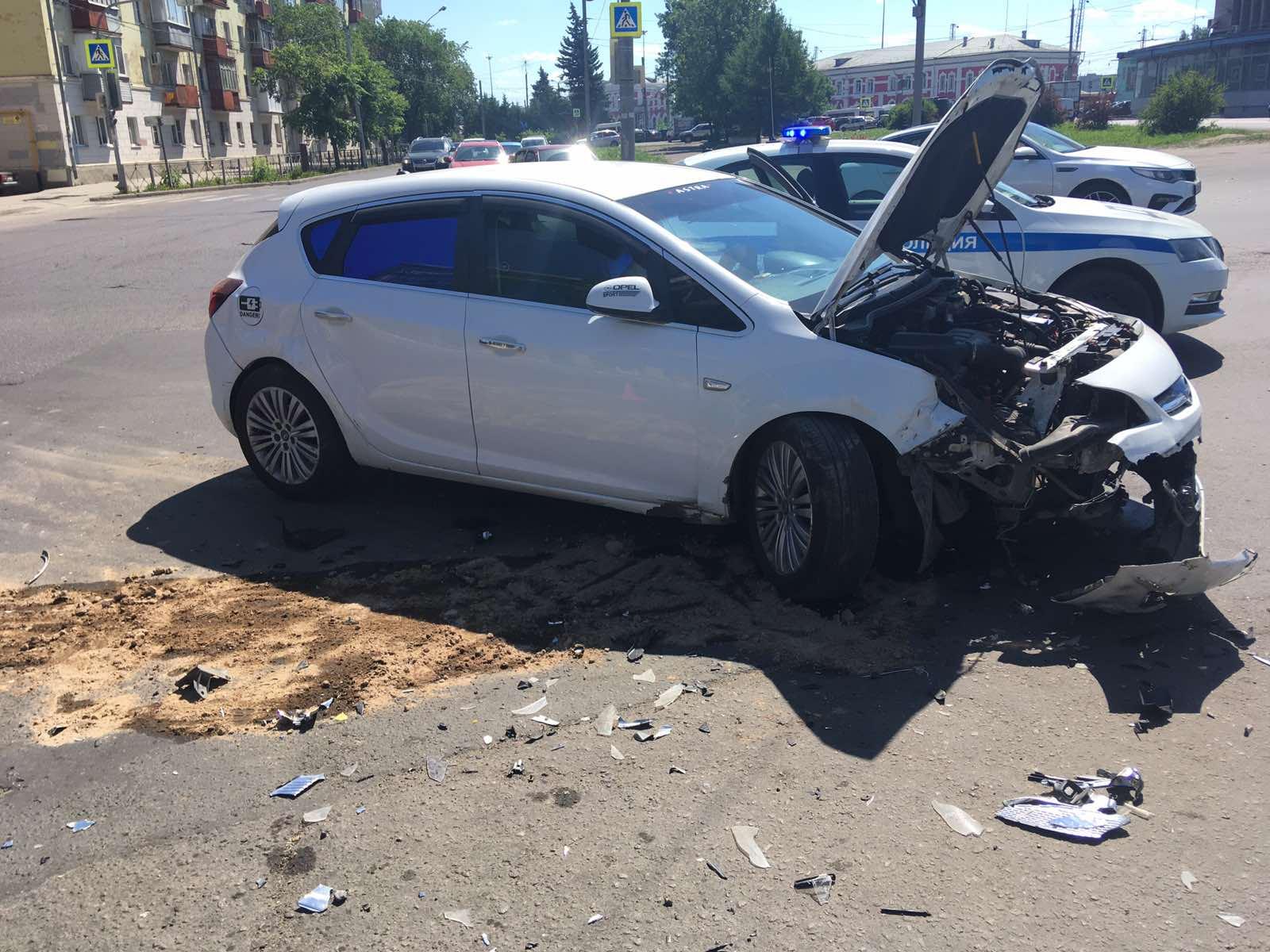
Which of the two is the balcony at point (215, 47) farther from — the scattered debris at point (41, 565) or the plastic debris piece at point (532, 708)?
the plastic debris piece at point (532, 708)

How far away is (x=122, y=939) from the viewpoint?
9.41 ft

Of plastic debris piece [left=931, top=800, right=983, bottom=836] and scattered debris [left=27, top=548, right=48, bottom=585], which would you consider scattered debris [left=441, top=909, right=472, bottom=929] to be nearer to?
plastic debris piece [left=931, top=800, right=983, bottom=836]

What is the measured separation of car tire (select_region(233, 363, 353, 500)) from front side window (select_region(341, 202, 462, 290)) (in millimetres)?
723

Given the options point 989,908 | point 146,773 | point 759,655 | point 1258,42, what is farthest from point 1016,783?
point 1258,42

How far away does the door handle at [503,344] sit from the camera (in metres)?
5.11

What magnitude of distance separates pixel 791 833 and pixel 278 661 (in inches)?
90.2

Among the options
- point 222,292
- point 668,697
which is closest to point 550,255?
point 222,292

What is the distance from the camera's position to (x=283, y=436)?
6066 millimetres

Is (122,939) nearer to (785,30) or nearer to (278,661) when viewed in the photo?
(278,661)

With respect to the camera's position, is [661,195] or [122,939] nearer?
[122,939]

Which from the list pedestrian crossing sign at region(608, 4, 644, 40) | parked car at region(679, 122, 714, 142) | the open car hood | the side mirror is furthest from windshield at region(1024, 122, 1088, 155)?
parked car at region(679, 122, 714, 142)

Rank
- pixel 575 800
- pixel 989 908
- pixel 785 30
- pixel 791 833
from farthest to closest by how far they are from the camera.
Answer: pixel 785 30 < pixel 575 800 < pixel 791 833 < pixel 989 908

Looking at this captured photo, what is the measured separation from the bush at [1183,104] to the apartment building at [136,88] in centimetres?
4182

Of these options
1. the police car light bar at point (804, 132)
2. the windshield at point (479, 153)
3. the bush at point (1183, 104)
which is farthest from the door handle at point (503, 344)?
the bush at point (1183, 104)
